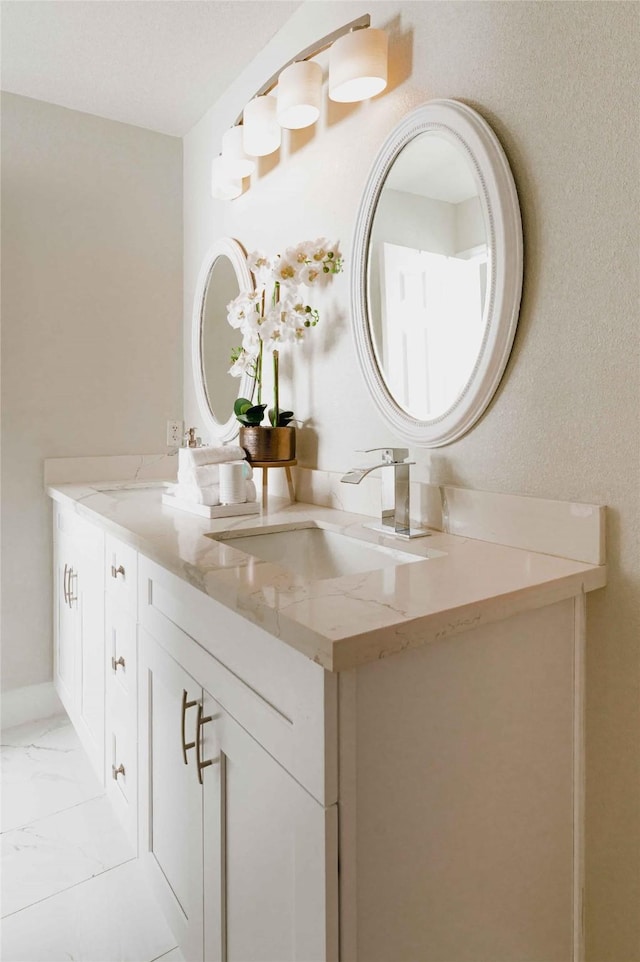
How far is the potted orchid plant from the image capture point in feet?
5.47

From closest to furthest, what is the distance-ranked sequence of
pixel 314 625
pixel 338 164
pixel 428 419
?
pixel 314 625 < pixel 428 419 < pixel 338 164

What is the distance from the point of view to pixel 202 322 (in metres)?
2.46

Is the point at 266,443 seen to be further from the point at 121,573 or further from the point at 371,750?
the point at 371,750

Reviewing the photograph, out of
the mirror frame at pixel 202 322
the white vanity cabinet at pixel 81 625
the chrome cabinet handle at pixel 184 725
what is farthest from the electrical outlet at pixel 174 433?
the chrome cabinet handle at pixel 184 725

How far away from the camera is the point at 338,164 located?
5.41 feet

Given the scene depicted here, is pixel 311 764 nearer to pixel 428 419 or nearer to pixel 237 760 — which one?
pixel 237 760

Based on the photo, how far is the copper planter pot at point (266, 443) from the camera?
173cm

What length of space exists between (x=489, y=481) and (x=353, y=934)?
2.67 ft

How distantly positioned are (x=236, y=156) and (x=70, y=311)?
924mm

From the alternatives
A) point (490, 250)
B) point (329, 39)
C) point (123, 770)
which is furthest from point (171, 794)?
point (329, 39)

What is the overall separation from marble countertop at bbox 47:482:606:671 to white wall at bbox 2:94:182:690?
1164mm

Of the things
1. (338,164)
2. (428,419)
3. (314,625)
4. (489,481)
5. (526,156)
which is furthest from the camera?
(338,164)

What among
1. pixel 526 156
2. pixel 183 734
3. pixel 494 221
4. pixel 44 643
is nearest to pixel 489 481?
pixel 494 221

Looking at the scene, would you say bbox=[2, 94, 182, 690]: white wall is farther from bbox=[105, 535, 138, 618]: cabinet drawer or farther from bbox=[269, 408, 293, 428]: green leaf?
bbox=[269, 408, 293, 428]: green leaf
